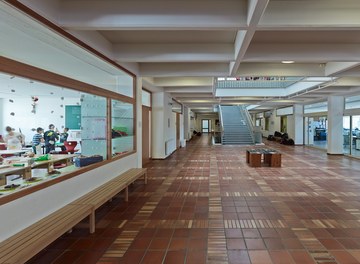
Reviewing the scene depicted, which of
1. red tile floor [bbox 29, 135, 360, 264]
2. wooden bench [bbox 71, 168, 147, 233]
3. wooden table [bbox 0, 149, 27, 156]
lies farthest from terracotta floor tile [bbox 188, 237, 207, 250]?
wooden table [bbox 0, 149, 27, 156]

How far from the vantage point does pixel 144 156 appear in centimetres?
839

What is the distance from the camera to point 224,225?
3.35m

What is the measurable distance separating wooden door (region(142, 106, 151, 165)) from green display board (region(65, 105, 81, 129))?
410 centimetres

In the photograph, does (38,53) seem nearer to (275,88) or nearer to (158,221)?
(158,221)

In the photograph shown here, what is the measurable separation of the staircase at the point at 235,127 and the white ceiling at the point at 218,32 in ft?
33.0

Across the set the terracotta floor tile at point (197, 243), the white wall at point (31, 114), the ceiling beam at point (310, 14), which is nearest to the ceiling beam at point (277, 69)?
the ceiling beam at point (310, 14)

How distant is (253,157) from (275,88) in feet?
18.5

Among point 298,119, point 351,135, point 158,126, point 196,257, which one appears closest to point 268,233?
point 196,257

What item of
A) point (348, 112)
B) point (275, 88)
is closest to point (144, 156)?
point (275, 88)

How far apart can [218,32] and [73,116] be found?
279cm

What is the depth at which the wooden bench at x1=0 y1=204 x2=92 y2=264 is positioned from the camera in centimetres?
201

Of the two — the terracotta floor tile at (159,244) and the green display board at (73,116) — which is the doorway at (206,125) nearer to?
the green display board at (73,116)

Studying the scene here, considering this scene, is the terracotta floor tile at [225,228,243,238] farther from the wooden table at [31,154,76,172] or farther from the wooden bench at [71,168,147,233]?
the wooden table at [31,154,76,172]

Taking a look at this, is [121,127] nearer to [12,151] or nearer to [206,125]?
[12,151]
